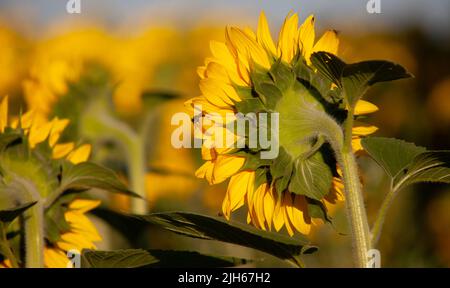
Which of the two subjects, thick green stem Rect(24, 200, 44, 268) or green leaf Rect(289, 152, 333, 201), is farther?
thick green stem Rect(24, 200, 44, 268)

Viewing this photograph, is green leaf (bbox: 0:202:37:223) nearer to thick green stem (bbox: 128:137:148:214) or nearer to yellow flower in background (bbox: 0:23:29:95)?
thick green stem (bbox: 128:137:148:214)

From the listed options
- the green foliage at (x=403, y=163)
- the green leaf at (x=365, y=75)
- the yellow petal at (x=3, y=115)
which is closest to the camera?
the green leaf at (x=365, y=75)

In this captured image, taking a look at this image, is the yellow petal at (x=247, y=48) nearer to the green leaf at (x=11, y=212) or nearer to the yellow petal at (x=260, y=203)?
the yellow petal at (x=260, y=203)

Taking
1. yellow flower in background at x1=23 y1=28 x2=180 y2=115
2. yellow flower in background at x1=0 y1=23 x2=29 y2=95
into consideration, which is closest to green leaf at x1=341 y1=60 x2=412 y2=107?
yellow flower in background at x1=23 y1=28 x2=180 y2=115

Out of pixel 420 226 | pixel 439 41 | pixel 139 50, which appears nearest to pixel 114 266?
pixel 420 226

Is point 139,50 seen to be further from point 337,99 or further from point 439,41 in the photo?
point 337,99

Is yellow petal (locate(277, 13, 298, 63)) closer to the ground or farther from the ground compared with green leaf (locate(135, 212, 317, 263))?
farther from the ground

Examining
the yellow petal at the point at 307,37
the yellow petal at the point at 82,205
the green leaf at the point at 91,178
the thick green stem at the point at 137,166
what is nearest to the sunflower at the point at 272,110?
the yellow petal at the point at 307,37

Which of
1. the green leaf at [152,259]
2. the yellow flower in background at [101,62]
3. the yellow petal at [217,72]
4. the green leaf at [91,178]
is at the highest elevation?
the yellow flower in background at [101,62]
